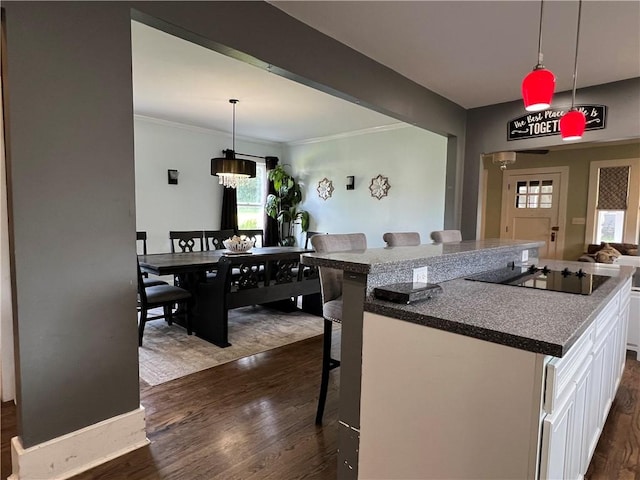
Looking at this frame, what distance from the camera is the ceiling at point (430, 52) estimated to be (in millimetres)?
2379

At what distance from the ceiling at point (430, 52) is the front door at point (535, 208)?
3.40 metres

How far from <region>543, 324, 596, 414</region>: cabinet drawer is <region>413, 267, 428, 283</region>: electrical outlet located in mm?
620

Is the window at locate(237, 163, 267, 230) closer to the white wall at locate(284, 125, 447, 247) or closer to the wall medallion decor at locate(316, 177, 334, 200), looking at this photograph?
the white wall at locate(284, 125, 447, 247)

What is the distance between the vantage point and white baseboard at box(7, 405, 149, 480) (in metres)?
1.59

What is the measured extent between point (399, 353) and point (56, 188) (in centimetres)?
157

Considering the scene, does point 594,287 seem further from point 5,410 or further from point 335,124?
point 335,124

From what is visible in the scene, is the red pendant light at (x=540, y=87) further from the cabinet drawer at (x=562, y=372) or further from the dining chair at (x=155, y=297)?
the dining chair at (x=155, y=297)

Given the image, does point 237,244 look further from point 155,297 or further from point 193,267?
point 155,297

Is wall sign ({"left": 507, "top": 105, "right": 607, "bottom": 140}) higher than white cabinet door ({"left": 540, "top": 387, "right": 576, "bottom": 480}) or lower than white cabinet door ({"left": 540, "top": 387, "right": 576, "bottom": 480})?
higher

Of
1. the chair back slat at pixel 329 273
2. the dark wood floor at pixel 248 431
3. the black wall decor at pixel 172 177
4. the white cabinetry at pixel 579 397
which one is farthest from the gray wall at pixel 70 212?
the black wall decor at pixel 172 177

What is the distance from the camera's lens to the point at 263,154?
6.92m

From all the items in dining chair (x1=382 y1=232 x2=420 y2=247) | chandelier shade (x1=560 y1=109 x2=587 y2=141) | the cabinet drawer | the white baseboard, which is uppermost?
chandelier shade (x1=560 y1=109 x2=587 y2=141)

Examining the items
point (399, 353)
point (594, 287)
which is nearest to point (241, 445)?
point (399, 353)

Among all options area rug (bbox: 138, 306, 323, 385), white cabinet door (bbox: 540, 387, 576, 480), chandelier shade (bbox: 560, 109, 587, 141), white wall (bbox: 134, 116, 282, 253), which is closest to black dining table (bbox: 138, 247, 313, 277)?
area rug (bbox: 138, 306, 323, 385)
